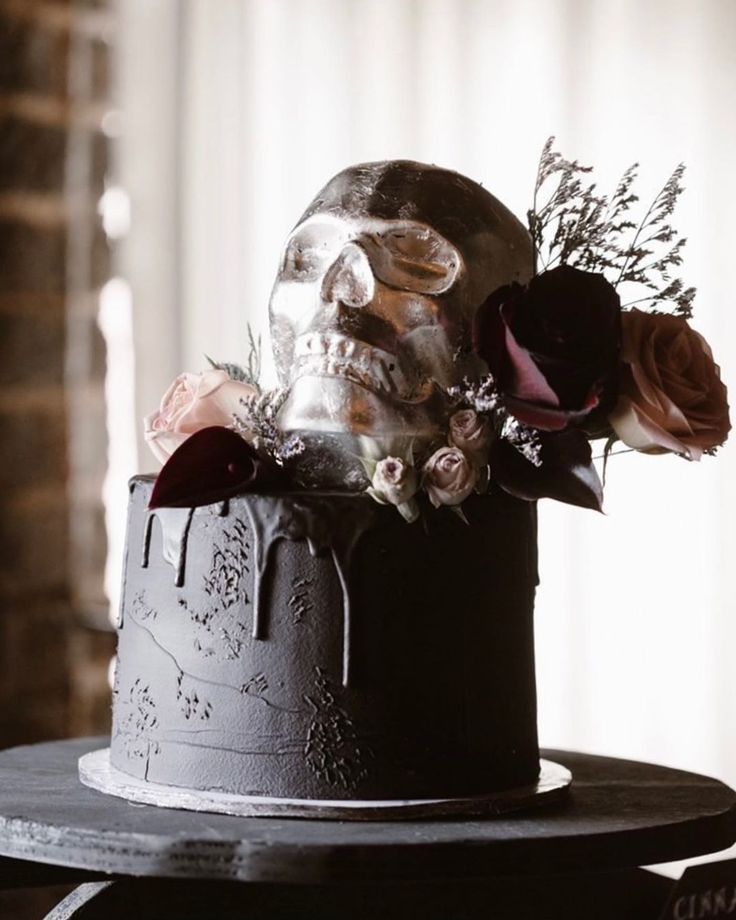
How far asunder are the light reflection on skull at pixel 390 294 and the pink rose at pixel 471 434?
1.2 inches

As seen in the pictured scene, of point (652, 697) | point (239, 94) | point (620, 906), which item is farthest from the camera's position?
point (239, 94)

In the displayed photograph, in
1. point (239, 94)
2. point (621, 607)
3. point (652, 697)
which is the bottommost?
point (652, 697)

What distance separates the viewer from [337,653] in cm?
112

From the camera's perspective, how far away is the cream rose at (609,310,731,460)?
1.09 m

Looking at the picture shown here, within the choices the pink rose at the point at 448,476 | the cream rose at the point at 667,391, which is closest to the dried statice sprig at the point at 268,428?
the pink rose at the point at 448,476

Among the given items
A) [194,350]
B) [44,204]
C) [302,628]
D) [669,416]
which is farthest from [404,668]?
[44,204]

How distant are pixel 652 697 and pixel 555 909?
0.77 metres

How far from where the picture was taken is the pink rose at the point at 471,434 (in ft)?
3.71

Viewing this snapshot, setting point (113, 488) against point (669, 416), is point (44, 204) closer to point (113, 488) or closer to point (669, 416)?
point (113, 488)

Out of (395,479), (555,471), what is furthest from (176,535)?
(555,471)

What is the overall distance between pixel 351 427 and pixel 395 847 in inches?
13.7

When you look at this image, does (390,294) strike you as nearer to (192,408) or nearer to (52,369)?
(192,408)

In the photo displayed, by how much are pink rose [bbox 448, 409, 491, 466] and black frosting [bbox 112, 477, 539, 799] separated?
0.05 meters

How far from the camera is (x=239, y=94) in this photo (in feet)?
7.49
